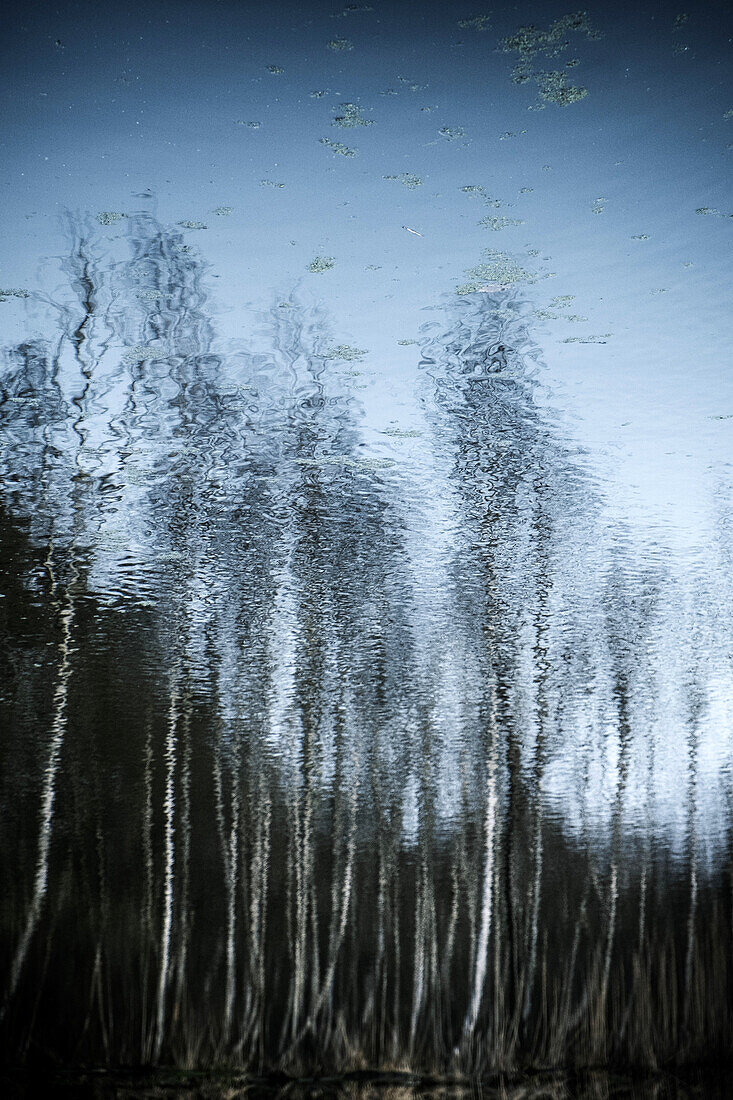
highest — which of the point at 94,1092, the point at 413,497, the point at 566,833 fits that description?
the point at 413,497

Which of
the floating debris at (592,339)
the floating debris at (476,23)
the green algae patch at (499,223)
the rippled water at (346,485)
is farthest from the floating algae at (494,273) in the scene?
the floating debris at (476,23)

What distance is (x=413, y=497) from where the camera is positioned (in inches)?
196

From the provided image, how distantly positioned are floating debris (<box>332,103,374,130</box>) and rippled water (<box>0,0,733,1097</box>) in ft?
0.03

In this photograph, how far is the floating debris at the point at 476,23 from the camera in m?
2.59

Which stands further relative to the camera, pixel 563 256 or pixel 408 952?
pixel 408 952

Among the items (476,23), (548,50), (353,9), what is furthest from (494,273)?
(353,9)

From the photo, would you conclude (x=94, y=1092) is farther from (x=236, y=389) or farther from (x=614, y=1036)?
(x=236, y=389)

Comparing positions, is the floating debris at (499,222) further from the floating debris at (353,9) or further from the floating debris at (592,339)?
the floating debris at (353,9)

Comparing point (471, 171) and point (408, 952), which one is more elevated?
point (471, 171)

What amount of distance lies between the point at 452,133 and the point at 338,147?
41cm

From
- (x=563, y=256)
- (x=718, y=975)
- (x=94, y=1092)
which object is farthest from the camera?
(x=718, y=975)

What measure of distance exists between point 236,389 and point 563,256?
1.63 meters

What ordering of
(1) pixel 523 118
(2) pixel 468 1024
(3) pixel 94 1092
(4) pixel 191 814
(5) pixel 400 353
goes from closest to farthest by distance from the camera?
(1) pixel 523 118 → (5) pixel 400 353 → (3) pixel 94 1092 → (2) pixel 468 1024 → (4) pixel 191 814

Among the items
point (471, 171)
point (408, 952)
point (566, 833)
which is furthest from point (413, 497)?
point (408, 952)
